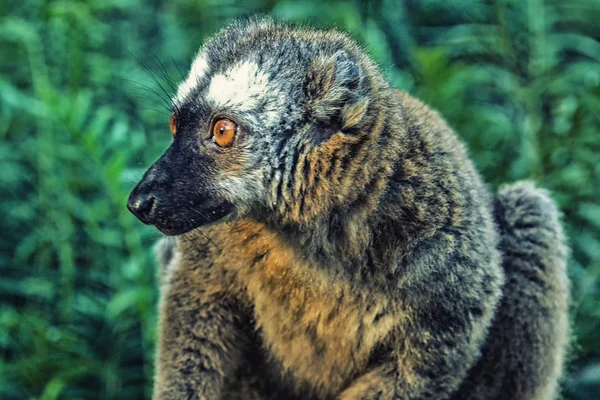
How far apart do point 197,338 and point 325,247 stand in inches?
36.7

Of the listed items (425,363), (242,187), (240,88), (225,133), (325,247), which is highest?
(240,88)

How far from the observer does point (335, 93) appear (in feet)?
14.0

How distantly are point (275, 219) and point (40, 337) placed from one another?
8.90ft

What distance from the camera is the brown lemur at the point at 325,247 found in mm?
4254

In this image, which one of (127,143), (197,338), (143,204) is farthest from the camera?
(127,143)

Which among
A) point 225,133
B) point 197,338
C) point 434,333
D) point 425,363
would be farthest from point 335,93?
point 197,338

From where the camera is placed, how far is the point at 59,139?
710 cm

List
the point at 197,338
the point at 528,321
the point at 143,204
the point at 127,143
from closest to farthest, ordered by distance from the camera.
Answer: the point at 143,204, the point at 197,338, the point at 528,321, the point at 127,143

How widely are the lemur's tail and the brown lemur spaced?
1cm

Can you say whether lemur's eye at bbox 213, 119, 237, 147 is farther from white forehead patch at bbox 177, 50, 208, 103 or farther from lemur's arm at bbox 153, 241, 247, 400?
lemur's arm at bbox 153, 241, 247, 400

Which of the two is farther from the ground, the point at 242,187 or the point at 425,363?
the point at 242,187

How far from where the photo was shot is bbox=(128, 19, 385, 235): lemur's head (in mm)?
4219

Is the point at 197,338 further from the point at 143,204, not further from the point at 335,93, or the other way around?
the point at 335,93

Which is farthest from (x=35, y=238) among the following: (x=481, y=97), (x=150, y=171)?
(x=481, y=97)
